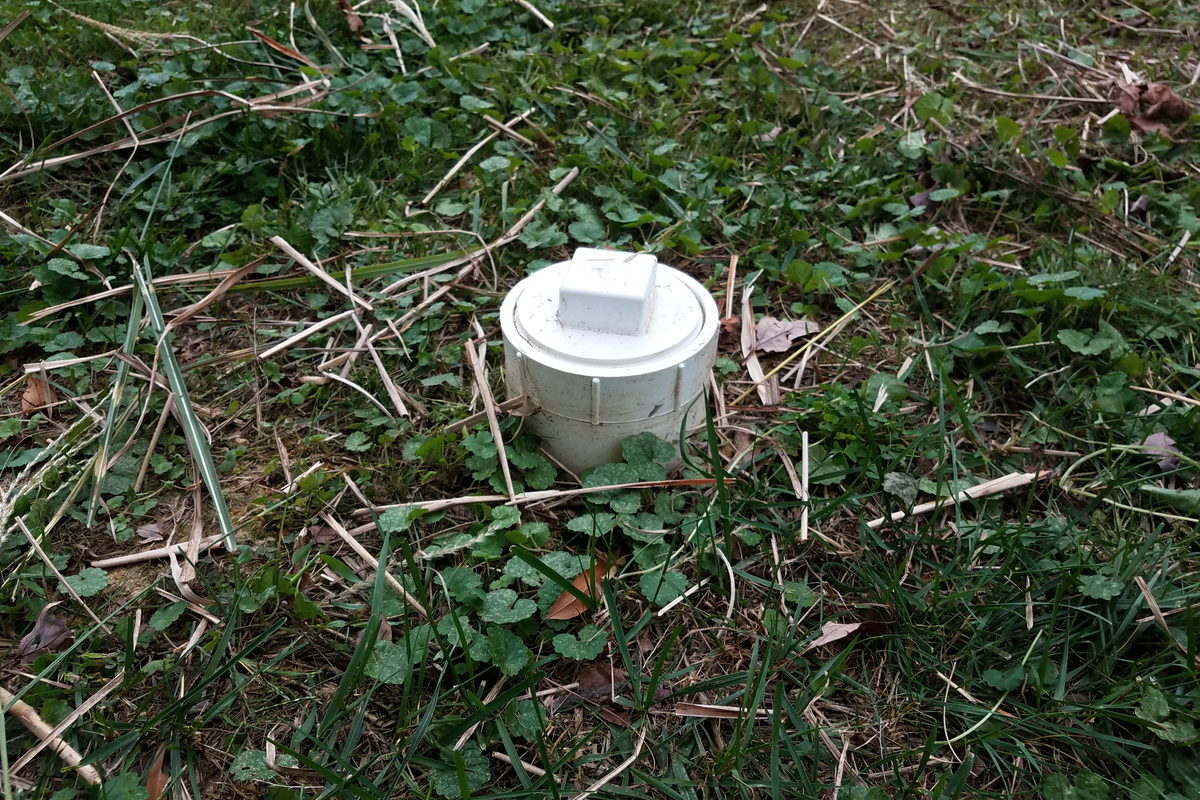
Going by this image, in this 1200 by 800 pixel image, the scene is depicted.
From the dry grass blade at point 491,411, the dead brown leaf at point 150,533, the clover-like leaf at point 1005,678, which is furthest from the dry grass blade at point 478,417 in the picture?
the clover-like leaf at point 1005,678

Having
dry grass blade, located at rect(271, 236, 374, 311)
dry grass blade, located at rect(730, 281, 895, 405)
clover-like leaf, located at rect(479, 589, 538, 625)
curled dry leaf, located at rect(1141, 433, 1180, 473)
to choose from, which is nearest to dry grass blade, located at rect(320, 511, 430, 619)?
clover-like leaf, located at rect(479, 589, 538, 625)

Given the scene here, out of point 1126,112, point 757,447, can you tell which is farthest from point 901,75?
point 757,447

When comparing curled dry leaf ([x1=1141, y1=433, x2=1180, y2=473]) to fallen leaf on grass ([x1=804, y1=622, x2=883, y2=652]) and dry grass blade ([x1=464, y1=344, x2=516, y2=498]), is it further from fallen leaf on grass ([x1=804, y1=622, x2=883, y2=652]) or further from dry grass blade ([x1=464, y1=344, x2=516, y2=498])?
dry grass blade ([x1=464, y1=344, x2=516, y2=498])

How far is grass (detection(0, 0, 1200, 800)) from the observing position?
1.48 meters

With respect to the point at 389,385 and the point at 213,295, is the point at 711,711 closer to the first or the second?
the point at 389,385

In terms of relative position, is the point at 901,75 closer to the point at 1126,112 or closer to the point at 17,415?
the point at 1126,112

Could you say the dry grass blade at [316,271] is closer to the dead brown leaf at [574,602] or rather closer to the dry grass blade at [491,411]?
the dry grass blade at [491,411]

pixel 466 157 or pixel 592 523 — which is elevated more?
pixel 466 157

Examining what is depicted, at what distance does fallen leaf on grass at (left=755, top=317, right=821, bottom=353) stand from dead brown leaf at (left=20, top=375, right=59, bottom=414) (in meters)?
1.79

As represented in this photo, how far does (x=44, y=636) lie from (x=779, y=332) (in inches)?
71.9

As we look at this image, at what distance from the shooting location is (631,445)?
5.96ft

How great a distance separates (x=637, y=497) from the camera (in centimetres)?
179

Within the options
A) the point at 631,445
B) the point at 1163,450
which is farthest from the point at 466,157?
the point at 1163,450

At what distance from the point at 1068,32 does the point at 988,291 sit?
1907mm
